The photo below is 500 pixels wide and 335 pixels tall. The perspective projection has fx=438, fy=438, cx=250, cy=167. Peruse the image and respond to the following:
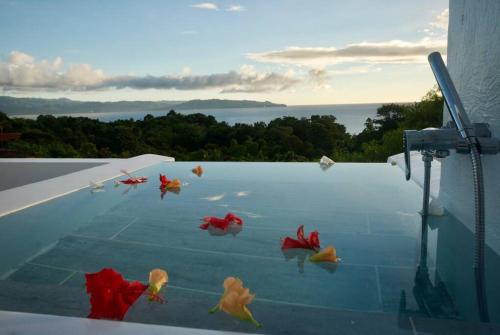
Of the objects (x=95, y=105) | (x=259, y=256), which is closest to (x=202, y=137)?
(x=95, y=105)

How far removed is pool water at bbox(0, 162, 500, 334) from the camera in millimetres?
979

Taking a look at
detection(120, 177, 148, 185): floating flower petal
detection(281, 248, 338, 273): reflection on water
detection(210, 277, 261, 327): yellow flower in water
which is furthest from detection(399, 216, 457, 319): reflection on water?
detection(120, 177, 148, 185): floating flower petal

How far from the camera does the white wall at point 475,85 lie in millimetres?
1396

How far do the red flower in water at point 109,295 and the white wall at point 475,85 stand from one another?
1.14 meters

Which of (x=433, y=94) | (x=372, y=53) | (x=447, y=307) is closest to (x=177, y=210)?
(x=447, y=307)

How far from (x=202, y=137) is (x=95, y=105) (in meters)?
4.58

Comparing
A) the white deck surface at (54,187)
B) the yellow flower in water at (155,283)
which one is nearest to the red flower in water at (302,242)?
the yellow flower in water at (155,283)

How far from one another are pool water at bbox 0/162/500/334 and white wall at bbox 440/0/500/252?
0.38 feet

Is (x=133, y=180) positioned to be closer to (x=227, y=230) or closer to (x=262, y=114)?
(x=227, y=230)

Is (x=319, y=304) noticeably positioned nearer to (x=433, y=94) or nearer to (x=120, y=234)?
(x=120, y=234)

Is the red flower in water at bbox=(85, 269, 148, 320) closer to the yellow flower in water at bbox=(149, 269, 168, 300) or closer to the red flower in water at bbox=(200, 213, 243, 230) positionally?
the yellow flower in water at bbox=(149, 269, 168, 300)

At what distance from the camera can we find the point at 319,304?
40.4 inches

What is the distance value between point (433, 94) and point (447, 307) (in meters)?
7.72

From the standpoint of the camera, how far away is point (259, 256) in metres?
1.40
